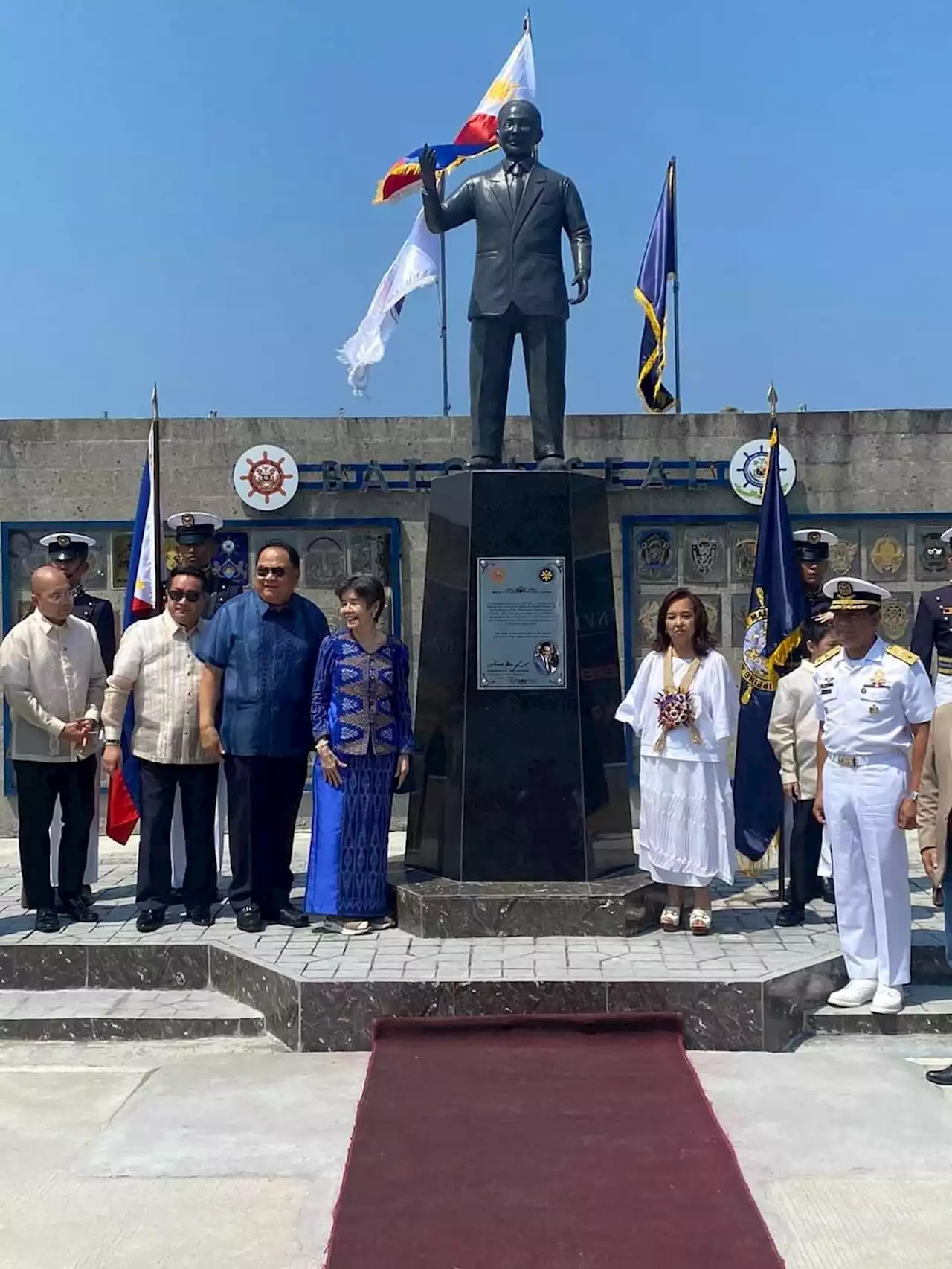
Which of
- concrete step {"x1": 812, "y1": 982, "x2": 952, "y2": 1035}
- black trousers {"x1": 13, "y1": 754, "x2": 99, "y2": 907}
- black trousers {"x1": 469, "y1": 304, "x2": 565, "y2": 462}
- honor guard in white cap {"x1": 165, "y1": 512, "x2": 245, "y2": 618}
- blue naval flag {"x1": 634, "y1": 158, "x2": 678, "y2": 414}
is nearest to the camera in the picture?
concrete step {"x1": 812, "y1": 982, "x2": 952, "y2": 1035}

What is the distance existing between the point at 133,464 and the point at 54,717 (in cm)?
356

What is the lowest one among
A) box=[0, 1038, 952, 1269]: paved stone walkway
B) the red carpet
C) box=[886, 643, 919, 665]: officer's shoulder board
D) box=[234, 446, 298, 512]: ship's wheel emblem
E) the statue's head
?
box=[0, 1038, 952, 1269]: paved stone walkway

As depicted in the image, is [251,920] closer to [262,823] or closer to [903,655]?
[262,823]

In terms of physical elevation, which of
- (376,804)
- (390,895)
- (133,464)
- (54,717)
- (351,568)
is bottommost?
(390,895)

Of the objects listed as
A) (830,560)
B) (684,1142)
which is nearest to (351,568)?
(830,560)

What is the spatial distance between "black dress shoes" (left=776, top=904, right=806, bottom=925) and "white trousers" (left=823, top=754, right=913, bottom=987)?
73 centimetres

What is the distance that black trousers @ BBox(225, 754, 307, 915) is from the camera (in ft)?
17.0

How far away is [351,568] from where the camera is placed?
8508mm

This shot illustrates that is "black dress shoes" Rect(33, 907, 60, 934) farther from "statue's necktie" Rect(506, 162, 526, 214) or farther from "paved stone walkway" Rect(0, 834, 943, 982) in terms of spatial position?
"statue's necktie" Rect(506, 162, 526, 214)

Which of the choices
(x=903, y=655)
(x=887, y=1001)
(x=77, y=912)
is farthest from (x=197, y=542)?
(x=887, y=1001)

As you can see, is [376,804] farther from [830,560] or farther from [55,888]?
[830,560]

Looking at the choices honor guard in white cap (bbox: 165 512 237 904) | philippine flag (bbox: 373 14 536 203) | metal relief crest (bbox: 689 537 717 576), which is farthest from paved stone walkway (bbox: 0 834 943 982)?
philippine flag (bbox: 373 14 536 203)
